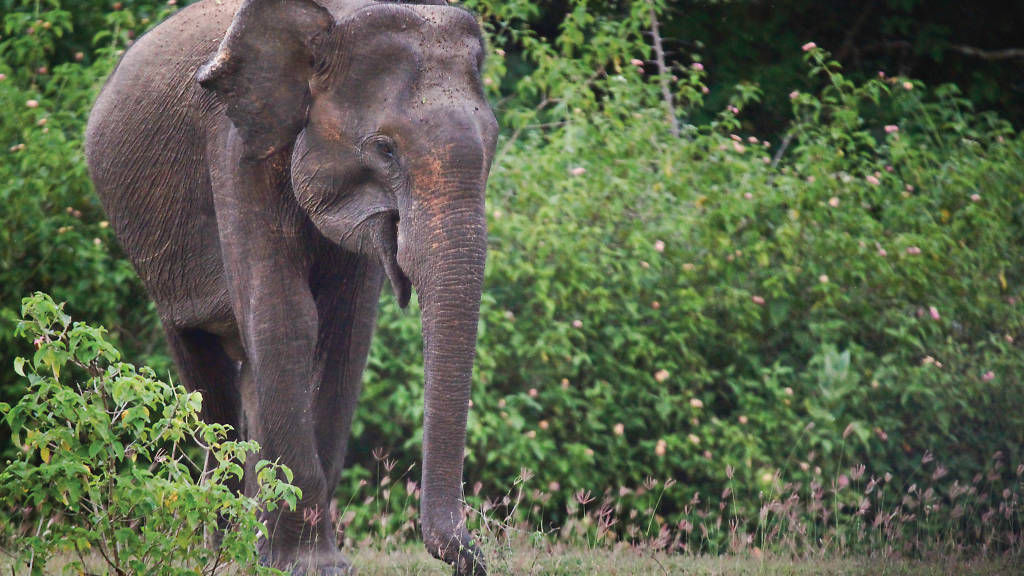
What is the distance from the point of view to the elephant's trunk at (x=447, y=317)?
4449mm

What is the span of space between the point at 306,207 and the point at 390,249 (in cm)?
38

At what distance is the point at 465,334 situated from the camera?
4.51 meters

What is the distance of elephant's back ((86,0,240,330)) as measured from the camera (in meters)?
5.51

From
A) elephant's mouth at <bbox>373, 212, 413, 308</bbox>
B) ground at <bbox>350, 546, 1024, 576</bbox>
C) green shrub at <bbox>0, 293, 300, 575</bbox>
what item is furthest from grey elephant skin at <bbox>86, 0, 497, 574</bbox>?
green shrub at <bbox>0, 293, 300, 575</bbox>

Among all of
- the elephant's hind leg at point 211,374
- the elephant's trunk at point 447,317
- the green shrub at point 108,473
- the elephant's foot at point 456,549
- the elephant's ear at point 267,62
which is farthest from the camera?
the elephant's hind leg at point 211,374

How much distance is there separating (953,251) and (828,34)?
17.0 ft

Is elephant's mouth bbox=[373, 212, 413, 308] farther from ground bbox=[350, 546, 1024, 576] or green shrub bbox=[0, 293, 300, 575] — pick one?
ground bbox=[350, 546, 1024, 576]

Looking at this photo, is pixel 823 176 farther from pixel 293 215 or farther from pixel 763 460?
pixel 293 215

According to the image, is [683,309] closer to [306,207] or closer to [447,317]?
[306,207]

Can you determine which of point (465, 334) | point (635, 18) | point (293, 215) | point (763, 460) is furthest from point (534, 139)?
point (465, 334)

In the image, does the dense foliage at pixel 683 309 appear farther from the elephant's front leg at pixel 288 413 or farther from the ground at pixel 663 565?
the elephant's front leg at pixel 288 413

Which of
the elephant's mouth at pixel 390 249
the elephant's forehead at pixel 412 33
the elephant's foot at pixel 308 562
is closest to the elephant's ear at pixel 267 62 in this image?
the elephant's forehead at pixel 412 33

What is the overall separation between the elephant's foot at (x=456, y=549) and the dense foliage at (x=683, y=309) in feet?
9.99

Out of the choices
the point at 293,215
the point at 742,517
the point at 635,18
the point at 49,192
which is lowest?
the point at 742,517
